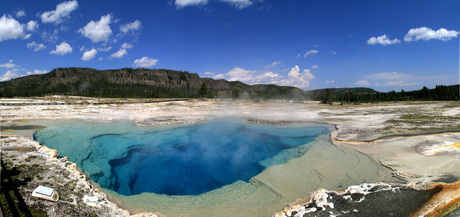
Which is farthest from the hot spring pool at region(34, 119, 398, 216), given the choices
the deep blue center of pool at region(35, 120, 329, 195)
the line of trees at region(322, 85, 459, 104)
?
the line of trees at region(322, 85, 459, 104)

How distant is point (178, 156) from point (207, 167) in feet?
9.37

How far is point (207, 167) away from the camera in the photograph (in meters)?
12.0

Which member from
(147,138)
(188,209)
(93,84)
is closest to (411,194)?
(188,209)

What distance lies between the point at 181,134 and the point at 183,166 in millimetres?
7351

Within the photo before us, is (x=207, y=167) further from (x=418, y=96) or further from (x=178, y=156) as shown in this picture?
(x=418, y=96)

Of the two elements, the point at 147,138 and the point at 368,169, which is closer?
the point at 368,169

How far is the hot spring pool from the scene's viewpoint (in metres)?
7.30

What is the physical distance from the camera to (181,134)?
19.2 metres

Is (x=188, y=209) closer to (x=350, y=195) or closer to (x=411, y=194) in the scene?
(x=350, y=195)

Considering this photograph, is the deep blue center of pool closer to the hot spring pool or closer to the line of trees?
the hot spring pool

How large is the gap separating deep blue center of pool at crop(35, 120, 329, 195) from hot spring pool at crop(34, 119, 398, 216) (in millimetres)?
47

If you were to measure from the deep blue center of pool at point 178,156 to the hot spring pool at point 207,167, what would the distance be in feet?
0.15

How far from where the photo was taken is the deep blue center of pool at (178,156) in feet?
32.4

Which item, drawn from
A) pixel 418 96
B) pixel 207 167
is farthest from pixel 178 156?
pixel 418 96
